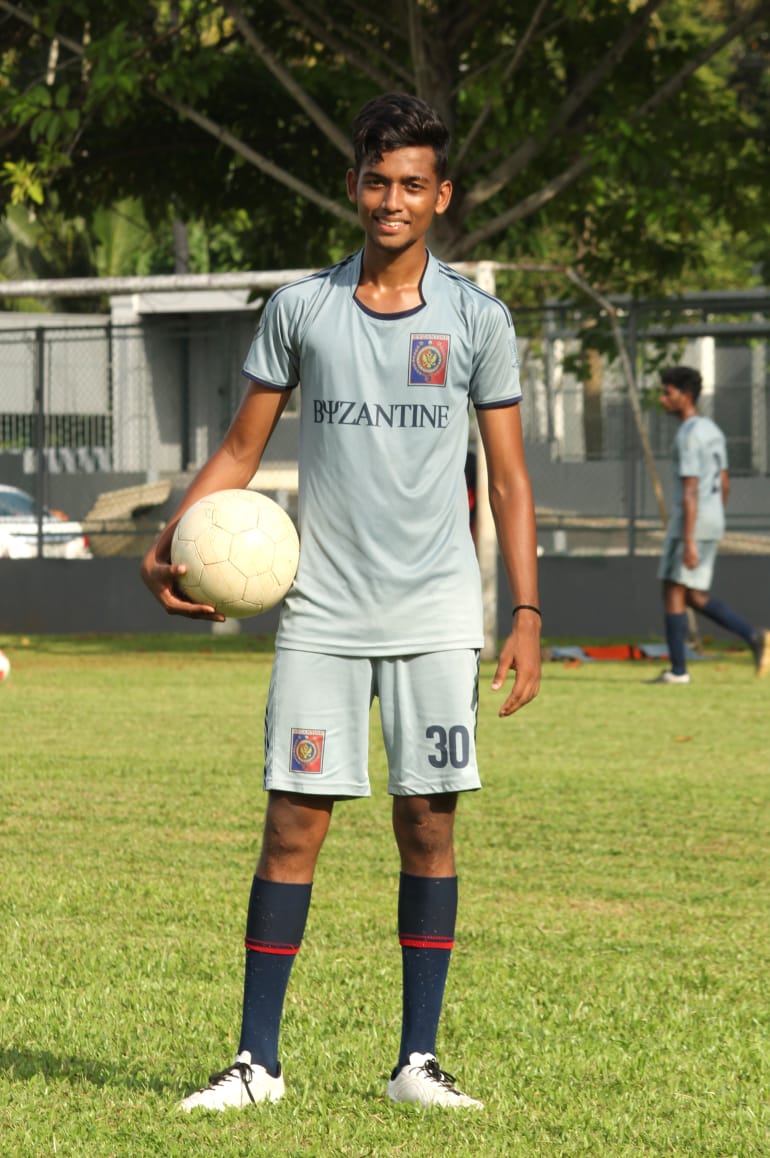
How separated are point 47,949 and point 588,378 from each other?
14.3 m

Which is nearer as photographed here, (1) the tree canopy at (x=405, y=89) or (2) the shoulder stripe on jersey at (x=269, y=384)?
(2) the shoulder stripe on jersey at (x=269, y=384)

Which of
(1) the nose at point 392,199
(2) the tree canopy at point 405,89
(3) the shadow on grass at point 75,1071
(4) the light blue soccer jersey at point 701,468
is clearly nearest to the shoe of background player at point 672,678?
(4) the light blue soccer jersey at point 701,468

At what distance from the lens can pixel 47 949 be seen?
540cm

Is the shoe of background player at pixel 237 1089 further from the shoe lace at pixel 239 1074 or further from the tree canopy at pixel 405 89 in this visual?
the tree canopy at pixel 405 89

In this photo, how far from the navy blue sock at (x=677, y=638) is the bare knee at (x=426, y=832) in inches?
387

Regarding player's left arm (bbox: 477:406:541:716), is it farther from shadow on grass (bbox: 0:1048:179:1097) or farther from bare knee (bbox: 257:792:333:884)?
shadow on grass (bbox: 0:1048:179:1097)

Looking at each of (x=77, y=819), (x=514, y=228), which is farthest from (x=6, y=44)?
(x=77, y=819)

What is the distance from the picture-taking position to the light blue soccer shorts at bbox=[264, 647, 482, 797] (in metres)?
3.86

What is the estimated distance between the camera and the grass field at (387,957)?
3820 mm

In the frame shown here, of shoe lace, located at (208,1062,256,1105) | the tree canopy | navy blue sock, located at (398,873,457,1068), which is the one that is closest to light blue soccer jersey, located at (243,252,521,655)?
navy blue sock, located at (398,873,457,1068)

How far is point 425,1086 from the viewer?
3.88 metres

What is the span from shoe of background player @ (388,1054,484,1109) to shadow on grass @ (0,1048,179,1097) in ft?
1.64

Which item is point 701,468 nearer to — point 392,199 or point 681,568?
point 681,568

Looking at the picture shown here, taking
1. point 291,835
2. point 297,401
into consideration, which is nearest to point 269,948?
point 291,835
